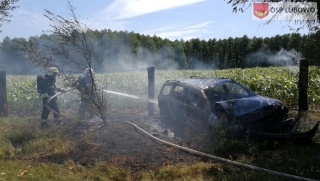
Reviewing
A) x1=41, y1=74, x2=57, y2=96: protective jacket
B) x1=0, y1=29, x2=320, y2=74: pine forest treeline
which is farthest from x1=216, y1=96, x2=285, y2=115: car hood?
x1=0, y1=29, x2=320, y2=74: pine forest treeline

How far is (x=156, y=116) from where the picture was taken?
1105cm

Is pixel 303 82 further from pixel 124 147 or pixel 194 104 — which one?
pixel 124 147

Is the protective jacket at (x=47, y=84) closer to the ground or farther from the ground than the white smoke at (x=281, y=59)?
closer to the ground

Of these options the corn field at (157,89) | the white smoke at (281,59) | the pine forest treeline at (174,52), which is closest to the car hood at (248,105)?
the white smoke at (281,59)

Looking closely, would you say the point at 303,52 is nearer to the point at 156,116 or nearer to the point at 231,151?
the point at 231,151

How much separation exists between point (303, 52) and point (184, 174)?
15.3ft

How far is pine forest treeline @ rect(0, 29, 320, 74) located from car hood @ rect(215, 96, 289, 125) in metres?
25.4

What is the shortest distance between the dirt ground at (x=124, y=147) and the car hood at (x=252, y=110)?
133 centimetres

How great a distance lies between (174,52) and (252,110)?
49.9 metres

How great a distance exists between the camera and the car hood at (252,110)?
21.7 ft

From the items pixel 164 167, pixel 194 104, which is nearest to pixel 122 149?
pixel 164 167

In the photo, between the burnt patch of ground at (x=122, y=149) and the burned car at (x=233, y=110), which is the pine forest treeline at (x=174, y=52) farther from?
the burnt patch of ground at (x=122, y=149)

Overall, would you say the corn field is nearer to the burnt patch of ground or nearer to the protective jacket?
the protective jacket

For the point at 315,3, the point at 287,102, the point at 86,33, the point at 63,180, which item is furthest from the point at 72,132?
the point at 287,102
